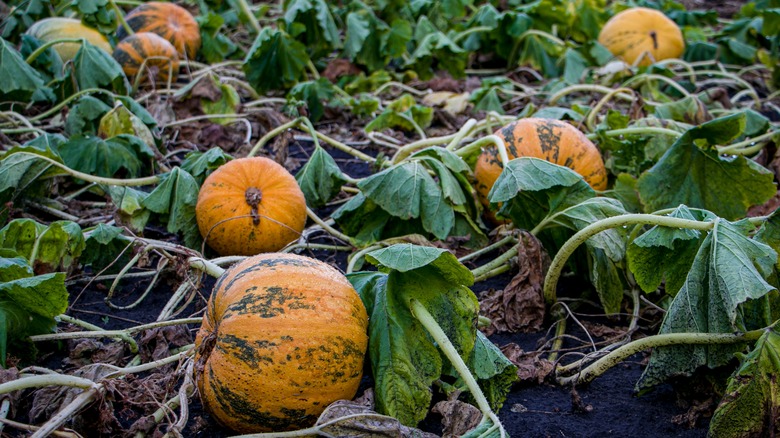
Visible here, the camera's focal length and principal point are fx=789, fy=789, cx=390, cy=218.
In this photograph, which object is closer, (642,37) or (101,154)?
(101,154)

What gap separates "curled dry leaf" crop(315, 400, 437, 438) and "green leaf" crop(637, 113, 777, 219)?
1.84 metres

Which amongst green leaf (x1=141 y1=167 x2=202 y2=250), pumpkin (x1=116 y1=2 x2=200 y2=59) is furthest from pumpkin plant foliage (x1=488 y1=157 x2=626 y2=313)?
pumpkin (x1=116 y1=2 x2=200 y2=59)

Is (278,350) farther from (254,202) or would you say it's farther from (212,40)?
(212,40)

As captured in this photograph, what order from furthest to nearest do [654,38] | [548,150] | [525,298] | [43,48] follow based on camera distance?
[654,38] → [43,48] → [548,150] → [525,298]

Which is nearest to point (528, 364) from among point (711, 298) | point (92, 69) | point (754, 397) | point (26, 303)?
point (711, 298)

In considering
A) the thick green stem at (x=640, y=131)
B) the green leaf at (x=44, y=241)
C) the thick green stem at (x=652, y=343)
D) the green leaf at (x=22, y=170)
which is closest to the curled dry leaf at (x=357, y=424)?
the thick green stem at (x=652, y=343)

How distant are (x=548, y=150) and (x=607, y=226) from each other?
1070 millimetres

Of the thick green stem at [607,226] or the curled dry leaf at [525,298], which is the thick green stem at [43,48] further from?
the thick green stem at [607,226]

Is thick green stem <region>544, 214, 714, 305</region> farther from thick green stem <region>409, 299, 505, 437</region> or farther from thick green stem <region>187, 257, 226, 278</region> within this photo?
thick green stem <region>187, 257, 226, 278</region>

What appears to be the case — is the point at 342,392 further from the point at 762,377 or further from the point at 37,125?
the point at 37,125

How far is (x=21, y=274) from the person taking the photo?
292cm

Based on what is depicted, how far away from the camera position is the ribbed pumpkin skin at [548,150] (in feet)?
12.8

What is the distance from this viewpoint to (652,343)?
2723 millimetres

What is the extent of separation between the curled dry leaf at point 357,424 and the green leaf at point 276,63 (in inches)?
144
